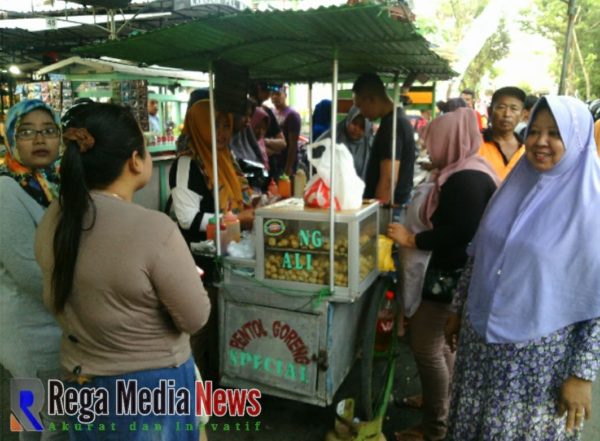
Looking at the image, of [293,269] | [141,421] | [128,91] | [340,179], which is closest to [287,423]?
[293,269]

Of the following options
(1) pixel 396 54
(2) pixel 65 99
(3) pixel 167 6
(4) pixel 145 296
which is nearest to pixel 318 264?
(4) pixel 145 296

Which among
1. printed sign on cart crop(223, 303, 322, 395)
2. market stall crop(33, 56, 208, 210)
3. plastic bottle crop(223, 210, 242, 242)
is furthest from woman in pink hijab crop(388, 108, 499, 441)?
market stall crop(33, 56, 208, 210)

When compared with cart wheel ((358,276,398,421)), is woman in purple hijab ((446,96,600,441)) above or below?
above

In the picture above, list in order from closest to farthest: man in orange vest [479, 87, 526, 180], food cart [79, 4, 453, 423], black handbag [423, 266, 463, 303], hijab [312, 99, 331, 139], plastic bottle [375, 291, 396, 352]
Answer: food cart [79, 4, 453, 423], black handbag [423, 266, 463, 303], plastic bottle [375, 291, 396, 352], man in orange vest [479, 87, 526, 180], hijab [312, 99, 331, 139]

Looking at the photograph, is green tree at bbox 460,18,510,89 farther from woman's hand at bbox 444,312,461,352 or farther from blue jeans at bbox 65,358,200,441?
blue jeans at bbox 65,358,200,441

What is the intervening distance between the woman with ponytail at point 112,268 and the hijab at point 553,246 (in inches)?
44.4

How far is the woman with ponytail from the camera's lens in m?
1.31

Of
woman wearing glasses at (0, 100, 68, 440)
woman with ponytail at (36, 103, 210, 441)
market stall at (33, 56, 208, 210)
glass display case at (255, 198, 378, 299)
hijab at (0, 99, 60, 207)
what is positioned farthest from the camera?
market stall at (33, 56, 208, 210)

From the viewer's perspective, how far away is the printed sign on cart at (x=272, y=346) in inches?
86.5

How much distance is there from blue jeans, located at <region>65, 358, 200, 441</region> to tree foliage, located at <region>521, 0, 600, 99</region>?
22144 millimetres

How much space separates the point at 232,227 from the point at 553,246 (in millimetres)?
1553

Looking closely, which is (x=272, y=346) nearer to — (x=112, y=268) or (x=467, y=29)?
(x=112, y=268)

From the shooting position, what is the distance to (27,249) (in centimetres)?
172

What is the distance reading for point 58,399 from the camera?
1759 mm
